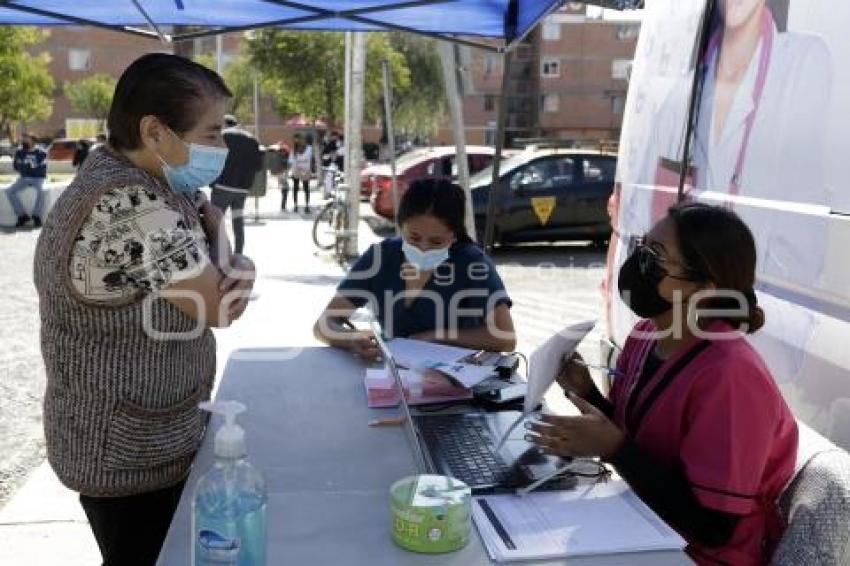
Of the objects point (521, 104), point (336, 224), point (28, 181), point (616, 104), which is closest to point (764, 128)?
point (336, 224)

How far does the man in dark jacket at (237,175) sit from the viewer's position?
8.90 metres

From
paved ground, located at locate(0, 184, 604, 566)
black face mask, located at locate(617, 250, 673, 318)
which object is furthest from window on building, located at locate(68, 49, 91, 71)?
black face mask, located at locate(617, 250, 673, 318)

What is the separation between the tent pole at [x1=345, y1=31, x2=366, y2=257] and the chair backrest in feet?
26.9

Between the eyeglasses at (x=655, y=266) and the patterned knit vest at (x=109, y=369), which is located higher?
the eyeglasses at (x=655, y=266)

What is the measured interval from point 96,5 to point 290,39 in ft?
60.3

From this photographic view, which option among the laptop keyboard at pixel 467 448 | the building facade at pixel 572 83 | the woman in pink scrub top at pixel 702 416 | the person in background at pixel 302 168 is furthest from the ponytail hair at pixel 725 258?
the building facade at pixel 572 83

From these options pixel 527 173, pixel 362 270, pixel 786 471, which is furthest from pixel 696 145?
pixel 527 173

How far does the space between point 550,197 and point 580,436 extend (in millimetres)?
9695

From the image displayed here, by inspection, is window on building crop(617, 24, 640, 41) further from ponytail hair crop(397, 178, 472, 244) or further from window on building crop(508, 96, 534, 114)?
ponytail hair crop(397, 178, 472, 244)

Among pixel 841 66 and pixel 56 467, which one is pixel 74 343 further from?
pixel 841 66

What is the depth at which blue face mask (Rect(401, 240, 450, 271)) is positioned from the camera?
2.91 metres

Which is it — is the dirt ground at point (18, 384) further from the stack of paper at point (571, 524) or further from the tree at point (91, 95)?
the tree at point (91, 95)

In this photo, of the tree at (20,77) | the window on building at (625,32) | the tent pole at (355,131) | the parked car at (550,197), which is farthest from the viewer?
the window on building at (625,32)

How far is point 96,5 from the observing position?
12.8ft
